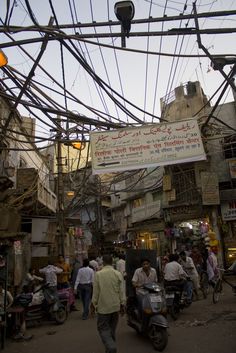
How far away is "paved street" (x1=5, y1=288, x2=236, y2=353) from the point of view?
680 centimetres

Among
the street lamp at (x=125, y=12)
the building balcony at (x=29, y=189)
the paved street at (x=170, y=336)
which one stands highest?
the street lamp at (x=125, y=12)

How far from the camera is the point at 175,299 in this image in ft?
31.8

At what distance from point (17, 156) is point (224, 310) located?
11.9 meters

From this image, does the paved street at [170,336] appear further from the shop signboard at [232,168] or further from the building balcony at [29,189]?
the shop signboard at [232,168]

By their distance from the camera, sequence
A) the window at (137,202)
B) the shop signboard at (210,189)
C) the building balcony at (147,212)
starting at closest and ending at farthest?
the shop signboard at (210,189) → the building balcony at (147,212) → the window at (137,202)

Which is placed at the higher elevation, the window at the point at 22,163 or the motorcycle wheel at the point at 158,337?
the window at the point at 22,163

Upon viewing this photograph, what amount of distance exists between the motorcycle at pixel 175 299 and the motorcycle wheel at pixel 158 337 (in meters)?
2.51

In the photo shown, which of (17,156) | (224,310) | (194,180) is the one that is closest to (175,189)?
(194,180)

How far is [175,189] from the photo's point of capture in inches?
878

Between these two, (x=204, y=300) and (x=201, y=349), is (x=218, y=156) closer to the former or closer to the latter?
(x=204, y=300)

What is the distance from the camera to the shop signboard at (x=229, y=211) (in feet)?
67.1

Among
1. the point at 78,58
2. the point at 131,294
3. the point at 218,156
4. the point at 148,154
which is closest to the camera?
the point at 78,58

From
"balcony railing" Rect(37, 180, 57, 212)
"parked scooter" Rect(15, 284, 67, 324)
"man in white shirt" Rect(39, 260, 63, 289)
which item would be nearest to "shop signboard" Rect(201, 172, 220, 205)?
"balcony railing" Rect(37, 180, 57, 212)

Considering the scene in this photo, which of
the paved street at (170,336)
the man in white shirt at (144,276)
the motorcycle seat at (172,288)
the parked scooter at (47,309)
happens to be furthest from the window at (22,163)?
the man in white shirt at (144,276)
